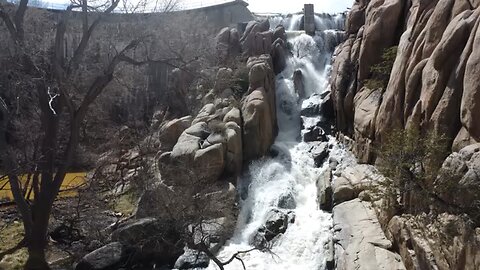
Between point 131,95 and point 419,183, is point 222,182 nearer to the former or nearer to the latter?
point 419,183

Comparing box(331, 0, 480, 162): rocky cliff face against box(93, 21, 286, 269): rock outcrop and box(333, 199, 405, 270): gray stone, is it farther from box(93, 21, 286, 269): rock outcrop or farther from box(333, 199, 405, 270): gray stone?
box(93, 21, 286, 269): rock outcrop

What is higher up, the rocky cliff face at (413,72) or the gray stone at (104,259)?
the rocky cliff face at (413,72)

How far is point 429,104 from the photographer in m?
11.1

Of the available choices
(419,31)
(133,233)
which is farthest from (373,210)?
(133,233)

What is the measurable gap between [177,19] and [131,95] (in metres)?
5.94

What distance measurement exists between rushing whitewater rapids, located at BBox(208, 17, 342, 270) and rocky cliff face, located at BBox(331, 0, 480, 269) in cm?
207

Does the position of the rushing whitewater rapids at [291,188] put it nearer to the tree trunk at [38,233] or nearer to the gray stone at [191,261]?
the gray stone at [191,261]

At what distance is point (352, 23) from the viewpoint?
65.7ft

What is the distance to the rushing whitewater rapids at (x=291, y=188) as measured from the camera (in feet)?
43.2

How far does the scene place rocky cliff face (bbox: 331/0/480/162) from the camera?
10.2 metres

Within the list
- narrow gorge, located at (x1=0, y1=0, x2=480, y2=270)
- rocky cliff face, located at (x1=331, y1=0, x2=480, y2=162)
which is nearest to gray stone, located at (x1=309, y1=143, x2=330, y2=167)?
narrow gorge, located at (x1=0, y1=0, x2=480, y2=270)

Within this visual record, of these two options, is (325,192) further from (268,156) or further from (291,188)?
(268,156)

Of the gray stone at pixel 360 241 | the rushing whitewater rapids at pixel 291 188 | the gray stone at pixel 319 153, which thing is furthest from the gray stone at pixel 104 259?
the gray stone at pixel 319 153

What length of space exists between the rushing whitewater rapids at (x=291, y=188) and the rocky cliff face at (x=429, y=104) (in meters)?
2.07
